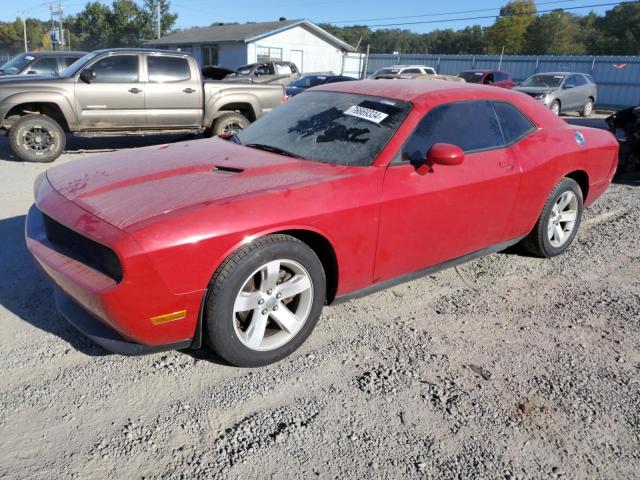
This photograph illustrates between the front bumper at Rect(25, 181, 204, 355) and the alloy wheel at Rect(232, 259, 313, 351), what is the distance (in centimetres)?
30

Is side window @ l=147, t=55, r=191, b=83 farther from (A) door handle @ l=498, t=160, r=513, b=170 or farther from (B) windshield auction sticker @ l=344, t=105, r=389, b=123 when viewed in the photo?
(A) door handle @ l=498, t=160, r=513, b=170

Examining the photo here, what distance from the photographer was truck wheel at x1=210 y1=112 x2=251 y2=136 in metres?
9.44

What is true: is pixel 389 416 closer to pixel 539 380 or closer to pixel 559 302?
pixel 539 380

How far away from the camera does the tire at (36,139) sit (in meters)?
8.04

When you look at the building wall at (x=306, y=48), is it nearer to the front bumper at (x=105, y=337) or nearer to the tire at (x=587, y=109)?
the tire at (x=587, y=109)

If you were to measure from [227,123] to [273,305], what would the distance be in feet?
23.4

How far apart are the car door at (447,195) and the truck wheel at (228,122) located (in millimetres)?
6242

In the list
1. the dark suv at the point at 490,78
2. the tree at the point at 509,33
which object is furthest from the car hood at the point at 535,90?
the tree at the point at 509,33

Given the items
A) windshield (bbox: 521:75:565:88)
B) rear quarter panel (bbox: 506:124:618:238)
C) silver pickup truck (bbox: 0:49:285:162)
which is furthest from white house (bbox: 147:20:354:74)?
rear quarter panel (bbox: 506:124:618:238)

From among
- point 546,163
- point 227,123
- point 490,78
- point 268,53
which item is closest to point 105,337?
point 546,163

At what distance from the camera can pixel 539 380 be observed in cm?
302

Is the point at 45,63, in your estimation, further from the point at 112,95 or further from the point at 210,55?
the point at 210,55

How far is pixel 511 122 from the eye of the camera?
4199 mm

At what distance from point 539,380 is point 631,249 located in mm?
2928
